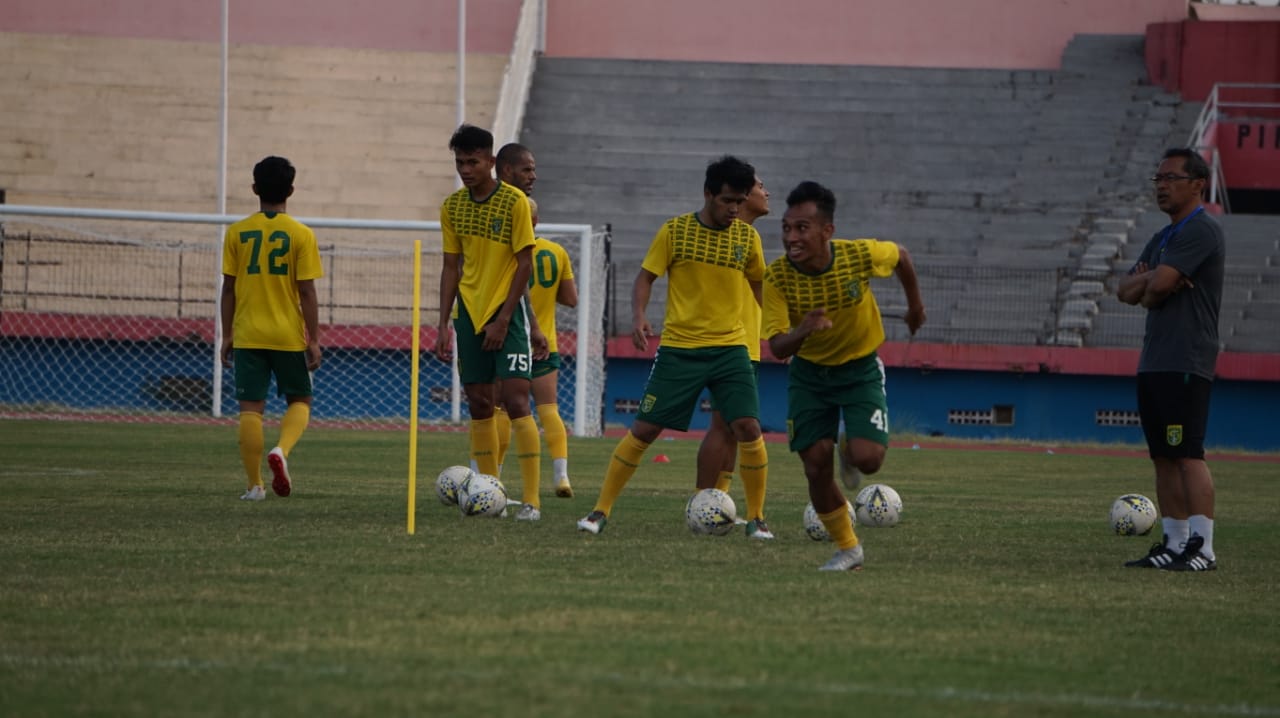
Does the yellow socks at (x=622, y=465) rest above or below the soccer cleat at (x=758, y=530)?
above

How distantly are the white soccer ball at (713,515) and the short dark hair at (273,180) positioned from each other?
11.0ft

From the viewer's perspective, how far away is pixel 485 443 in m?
10.2

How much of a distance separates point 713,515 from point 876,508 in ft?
4.05

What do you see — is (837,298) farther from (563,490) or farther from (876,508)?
(563,490)

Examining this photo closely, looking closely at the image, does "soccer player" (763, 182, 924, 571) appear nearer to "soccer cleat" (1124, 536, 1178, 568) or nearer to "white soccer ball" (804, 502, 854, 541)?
"white soccer ball" (804, 502, 854, 541)

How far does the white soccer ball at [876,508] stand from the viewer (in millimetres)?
9852

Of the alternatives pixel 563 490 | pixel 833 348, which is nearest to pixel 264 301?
pixel 563 490

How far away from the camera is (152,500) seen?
10430 mm

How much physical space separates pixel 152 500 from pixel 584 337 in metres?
10.4

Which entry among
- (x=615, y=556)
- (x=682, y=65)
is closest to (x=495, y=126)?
(x=682, y=65)

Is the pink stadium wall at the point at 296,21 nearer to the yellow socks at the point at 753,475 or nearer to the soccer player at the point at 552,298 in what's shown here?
the soccer player at the point at 552,298

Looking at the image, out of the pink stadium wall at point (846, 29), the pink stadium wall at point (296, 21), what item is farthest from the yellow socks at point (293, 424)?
the pink stadium wall at point (846, 29)

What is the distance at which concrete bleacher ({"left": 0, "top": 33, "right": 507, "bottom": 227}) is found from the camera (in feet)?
92.6

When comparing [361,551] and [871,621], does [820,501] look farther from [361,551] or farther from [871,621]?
[361,551]
